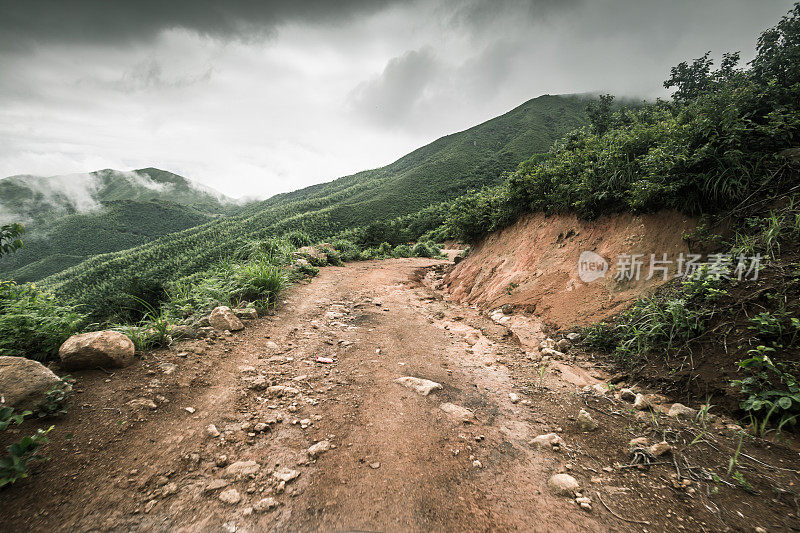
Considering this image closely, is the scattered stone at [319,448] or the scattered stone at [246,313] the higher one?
the scattered stone at [246,313]

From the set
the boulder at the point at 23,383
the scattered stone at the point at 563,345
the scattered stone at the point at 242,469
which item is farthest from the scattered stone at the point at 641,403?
the boulder at the point at 23,383

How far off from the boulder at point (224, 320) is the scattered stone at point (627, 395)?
4.73 m

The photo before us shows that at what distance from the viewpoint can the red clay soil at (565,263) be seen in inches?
159

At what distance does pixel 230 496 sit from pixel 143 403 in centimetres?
134

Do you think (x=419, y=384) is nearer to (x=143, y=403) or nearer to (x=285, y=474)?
(x=285, y=474)

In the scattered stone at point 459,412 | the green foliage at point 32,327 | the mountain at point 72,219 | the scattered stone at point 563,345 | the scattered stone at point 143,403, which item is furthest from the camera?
the mountain at point 72,219

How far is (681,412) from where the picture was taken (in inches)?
96.3

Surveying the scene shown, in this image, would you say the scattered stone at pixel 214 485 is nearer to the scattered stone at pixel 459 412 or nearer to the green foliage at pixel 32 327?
the scattered stone at pixel 459 412

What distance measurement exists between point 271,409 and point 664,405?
3636 millimetres

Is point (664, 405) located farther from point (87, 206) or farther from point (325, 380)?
point (87, 206)

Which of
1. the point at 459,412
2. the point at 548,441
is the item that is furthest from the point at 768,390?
the point at 459,412

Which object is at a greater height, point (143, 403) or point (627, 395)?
→ point (143, 403)

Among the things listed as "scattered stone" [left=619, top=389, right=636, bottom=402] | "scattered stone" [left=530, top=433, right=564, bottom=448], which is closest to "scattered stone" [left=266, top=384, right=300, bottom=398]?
"scattered stone" [left=530, top=433, right=564, bottom=448]

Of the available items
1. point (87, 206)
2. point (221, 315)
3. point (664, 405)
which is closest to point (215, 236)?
point (221, 315)
